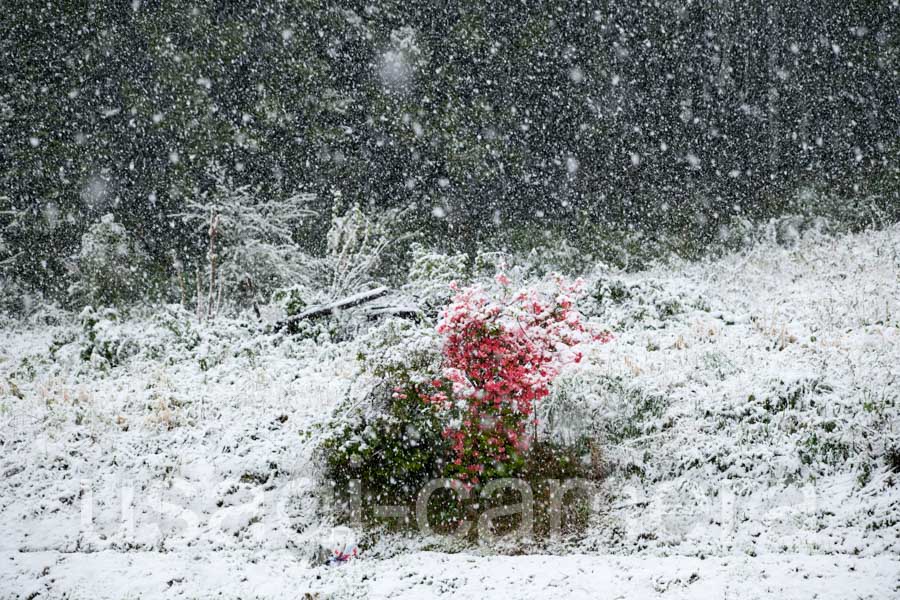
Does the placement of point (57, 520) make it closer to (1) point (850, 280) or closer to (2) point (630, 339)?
(2) point (630, 339)

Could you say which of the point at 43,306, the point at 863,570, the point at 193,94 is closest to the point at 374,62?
the point at 193,94

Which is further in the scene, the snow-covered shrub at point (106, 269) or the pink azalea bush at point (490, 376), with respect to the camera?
the snow-covered shrub at point (106, 269)

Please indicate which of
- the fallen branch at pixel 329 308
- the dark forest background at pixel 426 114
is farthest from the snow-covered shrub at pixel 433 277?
the dark forest background at pixel 426 114

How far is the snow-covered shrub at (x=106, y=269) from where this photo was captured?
1424cm

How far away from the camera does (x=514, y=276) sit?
1259cm

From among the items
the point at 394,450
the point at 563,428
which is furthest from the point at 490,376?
the point at 563,428

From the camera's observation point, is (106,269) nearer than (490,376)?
No

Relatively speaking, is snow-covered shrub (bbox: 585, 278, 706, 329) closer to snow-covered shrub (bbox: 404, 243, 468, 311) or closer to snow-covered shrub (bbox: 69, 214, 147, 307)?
snow-covered shrub (bbox: 404, 243, 468, 311)

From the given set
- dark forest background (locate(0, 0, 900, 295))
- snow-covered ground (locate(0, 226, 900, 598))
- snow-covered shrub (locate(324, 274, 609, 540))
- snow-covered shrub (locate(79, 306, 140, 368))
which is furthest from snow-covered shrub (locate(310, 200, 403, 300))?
snow-covered shrub (locate(324, 274, 609, 540))

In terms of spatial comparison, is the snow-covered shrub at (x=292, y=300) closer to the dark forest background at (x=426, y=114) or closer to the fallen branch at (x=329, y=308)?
the fallen branch at (x=329, y=308)

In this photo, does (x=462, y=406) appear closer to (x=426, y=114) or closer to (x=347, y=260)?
(x=347, y=260)

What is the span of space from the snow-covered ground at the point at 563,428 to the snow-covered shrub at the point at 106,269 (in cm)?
557

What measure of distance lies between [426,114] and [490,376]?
1204 cm

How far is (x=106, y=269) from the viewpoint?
14.5m
